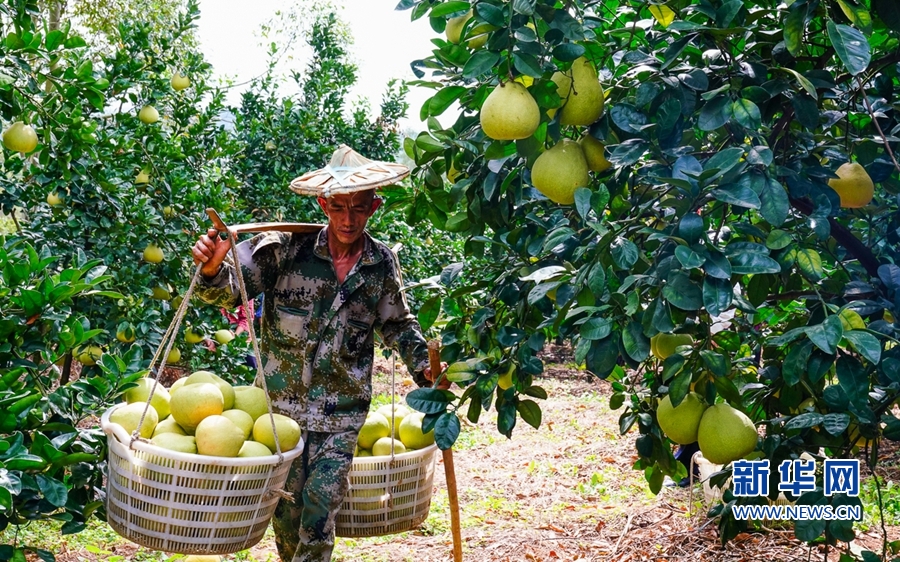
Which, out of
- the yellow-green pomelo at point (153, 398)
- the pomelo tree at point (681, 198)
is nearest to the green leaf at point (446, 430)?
the pomelo tree at point (681, 198)

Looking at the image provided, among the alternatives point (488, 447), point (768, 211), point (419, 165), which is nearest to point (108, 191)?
point (419, 165)

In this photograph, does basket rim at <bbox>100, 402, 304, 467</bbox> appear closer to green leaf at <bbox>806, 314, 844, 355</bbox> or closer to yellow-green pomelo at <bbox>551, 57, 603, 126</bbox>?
yellow-green pomelo at <bbox>551, 57, 603, 126</bbox>

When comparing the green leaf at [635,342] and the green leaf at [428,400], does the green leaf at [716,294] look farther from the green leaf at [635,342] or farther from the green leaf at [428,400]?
the green leaf at [428,400]

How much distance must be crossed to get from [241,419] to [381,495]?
2.32 ft

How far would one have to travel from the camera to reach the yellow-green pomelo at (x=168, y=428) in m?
2.31

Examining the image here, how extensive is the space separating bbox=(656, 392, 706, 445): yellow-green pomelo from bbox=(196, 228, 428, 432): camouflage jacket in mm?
1178

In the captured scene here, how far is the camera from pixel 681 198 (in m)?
1.75

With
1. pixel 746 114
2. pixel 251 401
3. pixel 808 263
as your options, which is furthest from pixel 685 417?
pixel 251 401

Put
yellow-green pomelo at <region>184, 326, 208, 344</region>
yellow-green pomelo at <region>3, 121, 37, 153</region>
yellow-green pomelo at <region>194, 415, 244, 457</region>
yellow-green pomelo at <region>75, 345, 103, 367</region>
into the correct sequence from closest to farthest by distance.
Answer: yellow-green pomelo at <region>194, 415, 244, 457</region>, yellow-green pomelo at <region>3, 121, 37, 153</region>, yellow-green pomelo at <region>75, 345, 103, 367</region>, yellow-green pomelo at <region>184, 326, 208, 344</region>

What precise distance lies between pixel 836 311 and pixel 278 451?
1424 millimetres

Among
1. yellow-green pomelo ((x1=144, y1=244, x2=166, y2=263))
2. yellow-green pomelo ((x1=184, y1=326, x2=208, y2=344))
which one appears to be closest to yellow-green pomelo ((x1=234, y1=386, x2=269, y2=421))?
yellow-green pomelo ((x1=144, y1=244, x2=166, y2=263))

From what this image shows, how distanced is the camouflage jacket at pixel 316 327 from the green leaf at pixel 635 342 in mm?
1549

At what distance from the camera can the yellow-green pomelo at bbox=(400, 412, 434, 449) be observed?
2977 mm

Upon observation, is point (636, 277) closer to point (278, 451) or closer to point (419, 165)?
point (419, 165)
